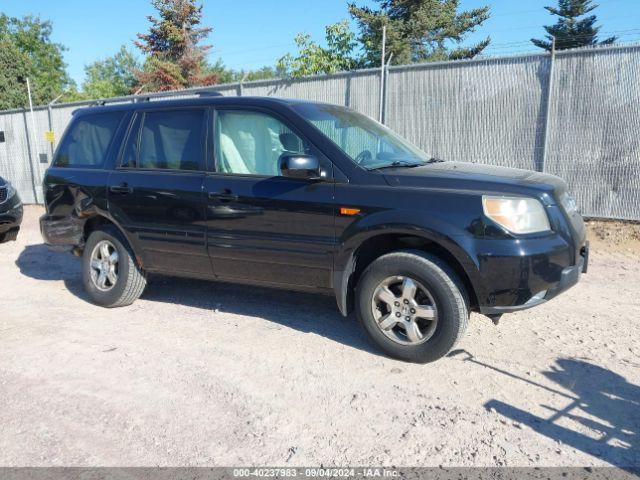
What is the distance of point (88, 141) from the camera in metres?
5.62

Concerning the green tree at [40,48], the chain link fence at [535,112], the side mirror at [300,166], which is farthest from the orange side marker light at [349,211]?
the green tree at [40,48]

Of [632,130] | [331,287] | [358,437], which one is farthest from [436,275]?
[632,130]

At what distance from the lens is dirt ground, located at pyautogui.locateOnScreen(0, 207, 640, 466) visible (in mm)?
2898

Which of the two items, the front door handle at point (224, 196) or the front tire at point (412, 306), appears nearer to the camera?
the front tire at point (412, 306)

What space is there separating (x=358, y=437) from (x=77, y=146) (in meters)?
4.36

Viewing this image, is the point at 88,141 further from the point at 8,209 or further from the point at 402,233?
the point at 8,209

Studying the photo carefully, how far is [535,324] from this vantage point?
15.1ft

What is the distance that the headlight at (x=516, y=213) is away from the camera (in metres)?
3.58

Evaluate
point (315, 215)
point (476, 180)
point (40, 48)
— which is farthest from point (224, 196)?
point (40, 48)

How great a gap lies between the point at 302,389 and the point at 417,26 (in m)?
26.8

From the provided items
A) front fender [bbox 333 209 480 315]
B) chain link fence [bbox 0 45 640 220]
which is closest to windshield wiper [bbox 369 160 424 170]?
front fender [bbox 333 209 480 315]

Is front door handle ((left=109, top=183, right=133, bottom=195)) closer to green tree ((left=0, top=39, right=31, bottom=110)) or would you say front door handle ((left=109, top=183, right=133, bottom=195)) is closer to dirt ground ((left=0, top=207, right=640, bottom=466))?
dirt ground ((left=0, top=207, right=640, bottom=466))

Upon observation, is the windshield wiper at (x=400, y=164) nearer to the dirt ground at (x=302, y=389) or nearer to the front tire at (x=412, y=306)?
the front tire at (x=412, y=306)

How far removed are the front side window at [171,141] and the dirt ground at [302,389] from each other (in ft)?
4.68
